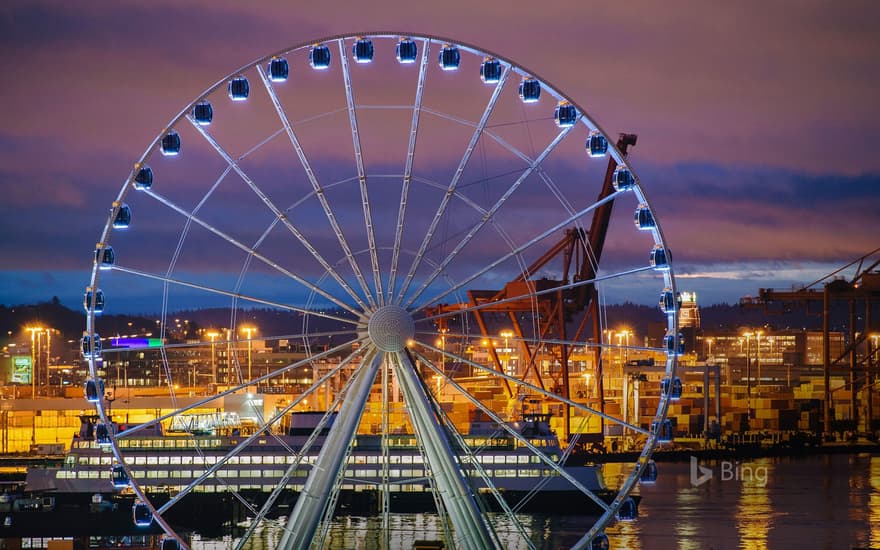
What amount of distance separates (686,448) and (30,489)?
68295 mm

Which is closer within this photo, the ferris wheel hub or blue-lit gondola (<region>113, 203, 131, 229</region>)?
the ferris wheel hub

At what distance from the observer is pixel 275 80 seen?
39.7 metres

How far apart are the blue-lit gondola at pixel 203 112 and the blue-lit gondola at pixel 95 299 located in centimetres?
547

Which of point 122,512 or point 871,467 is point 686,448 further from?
point 122,512

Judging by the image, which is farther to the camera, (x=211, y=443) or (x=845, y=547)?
(x=211, y=443)

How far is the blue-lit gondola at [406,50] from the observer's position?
127 ft

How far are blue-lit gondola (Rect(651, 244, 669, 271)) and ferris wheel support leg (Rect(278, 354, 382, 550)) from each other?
893cm

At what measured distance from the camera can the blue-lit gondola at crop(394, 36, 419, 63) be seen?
3881cm

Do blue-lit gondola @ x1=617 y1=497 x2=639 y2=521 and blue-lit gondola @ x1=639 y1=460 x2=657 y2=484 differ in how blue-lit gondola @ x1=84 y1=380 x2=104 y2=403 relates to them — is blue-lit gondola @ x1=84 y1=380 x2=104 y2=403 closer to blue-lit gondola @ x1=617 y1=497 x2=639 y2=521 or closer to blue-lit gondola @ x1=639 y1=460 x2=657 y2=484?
blue-lit gondola @ x1=617 y1=497 x2=639 y2=521

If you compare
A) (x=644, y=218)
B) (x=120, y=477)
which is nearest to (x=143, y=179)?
(x=120, y=477)

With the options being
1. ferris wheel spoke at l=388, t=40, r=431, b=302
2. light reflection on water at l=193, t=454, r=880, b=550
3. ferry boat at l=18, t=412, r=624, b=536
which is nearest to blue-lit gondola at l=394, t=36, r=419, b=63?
ferris wheel spoke at l=388, t=40, r=431, b=302

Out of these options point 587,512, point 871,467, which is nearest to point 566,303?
point 871,467

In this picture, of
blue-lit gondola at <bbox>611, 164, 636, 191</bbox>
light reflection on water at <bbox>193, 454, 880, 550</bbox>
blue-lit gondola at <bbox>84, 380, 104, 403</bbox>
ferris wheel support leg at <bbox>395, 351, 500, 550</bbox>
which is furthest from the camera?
light reflection on water at <bbox>193, 454, 880, 550</bbox>

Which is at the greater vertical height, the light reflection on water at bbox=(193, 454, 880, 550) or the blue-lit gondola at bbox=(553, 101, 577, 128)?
the blue-lit gondola at bbox=(553, 101, 577, 128)
